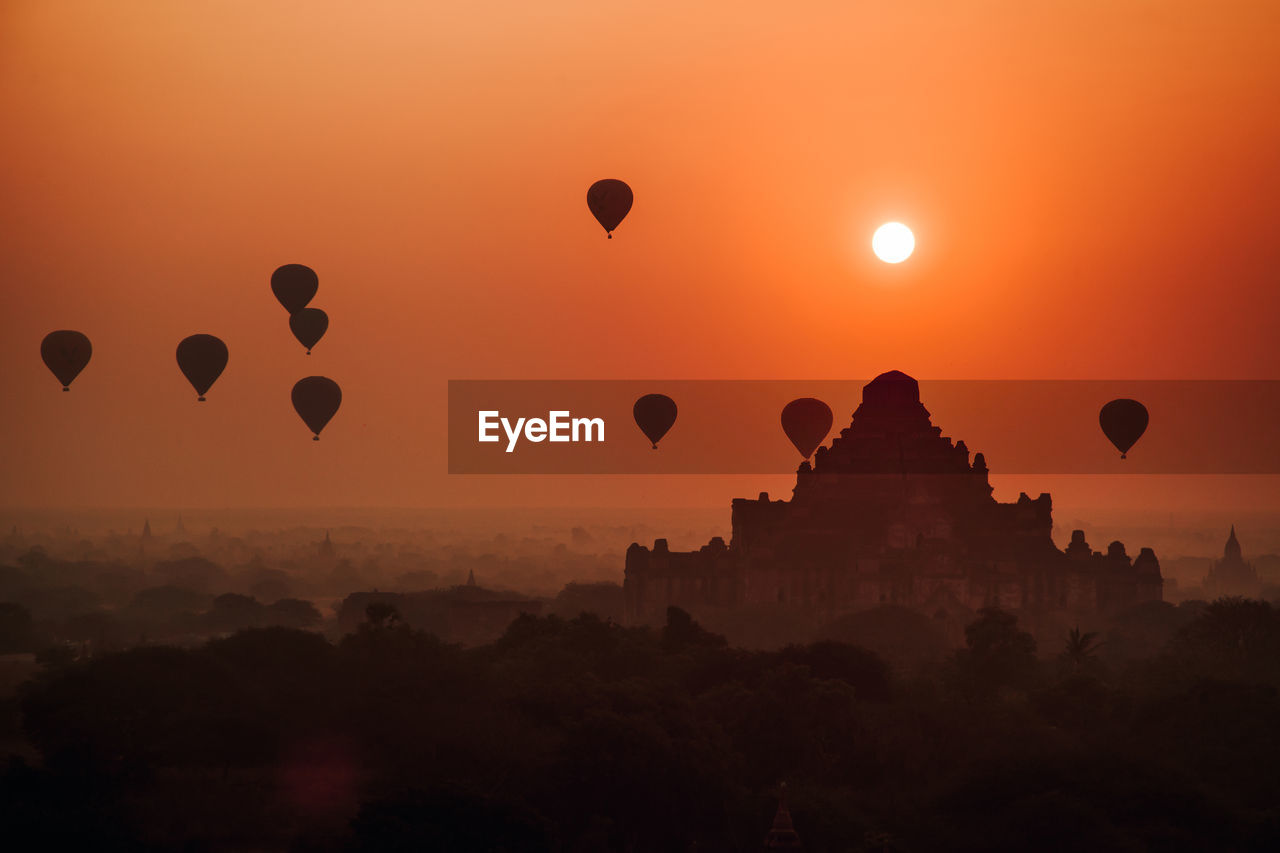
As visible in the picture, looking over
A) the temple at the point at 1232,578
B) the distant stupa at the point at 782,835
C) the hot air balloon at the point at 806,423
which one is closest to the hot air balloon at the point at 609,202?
the hot air balloon at the point at 806,423

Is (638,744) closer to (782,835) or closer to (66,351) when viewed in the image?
(782,835)

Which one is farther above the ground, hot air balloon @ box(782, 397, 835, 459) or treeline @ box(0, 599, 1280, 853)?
hot air balloon @ box(782, 397, 835, 459)

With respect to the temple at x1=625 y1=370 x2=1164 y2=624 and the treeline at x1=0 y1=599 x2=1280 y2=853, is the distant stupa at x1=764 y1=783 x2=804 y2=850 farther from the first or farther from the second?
the temple at x1=625 y1=370 x2=1164 y2=624

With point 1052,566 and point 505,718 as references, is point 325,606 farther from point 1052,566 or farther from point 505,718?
point 505,718

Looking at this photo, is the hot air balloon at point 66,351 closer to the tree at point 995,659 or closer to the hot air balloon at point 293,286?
the hot air balloon at point 293,286

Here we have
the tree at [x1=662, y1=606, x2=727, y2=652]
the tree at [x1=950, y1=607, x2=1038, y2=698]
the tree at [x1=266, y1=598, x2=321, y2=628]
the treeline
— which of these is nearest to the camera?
the treeline

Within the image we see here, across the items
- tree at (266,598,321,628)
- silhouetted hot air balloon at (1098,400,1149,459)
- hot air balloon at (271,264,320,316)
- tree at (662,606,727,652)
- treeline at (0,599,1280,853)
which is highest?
hot air balloon at (271,264,320,316)

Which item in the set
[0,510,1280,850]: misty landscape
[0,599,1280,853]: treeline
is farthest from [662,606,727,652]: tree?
[0,599,1280,853]: treeline
